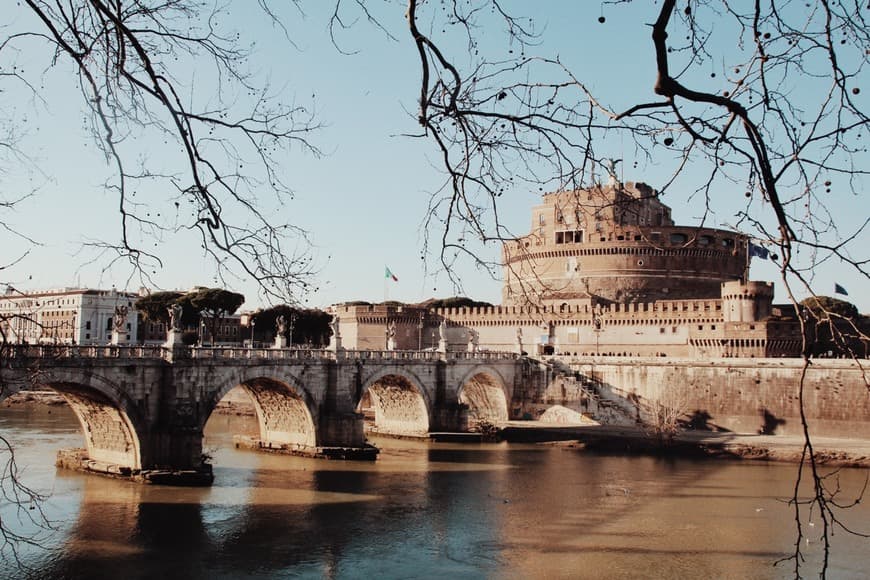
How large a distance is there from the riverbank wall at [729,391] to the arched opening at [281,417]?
13.4 metres

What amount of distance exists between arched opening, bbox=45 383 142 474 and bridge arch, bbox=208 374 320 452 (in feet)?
17.7

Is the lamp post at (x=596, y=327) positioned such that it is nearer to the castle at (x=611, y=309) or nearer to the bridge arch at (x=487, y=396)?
the castle at (x=611, y=309)

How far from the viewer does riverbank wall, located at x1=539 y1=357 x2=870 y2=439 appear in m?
30.4

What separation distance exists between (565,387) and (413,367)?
25.5ft

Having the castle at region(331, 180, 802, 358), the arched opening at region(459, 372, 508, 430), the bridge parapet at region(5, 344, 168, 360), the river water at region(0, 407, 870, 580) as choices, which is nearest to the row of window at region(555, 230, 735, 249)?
the castle at region(331, 180, 802, 358)

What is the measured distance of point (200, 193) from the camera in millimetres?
3266

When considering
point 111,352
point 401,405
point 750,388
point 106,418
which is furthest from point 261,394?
point 750,388

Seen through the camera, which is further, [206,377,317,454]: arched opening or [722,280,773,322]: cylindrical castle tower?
[722,280,773,322]: cylindrical castle tower

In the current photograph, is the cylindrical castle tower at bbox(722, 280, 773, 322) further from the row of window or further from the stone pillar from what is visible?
the stone pillar

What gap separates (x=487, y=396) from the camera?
39000 millimetres

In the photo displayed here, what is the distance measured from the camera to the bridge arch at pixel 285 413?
27509 mm

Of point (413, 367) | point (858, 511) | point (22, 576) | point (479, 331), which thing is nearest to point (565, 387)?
point (413, 367)

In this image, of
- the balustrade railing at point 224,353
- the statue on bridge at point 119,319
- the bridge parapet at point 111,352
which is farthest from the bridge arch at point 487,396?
the statue on bridge at point 119,319

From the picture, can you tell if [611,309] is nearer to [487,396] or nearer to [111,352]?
[487,396]
